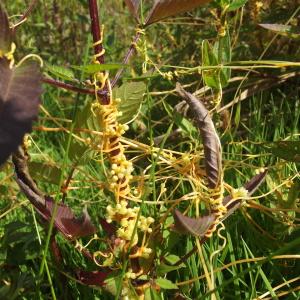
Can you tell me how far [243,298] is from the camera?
884 mm

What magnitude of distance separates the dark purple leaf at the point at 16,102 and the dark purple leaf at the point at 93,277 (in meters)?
0.32

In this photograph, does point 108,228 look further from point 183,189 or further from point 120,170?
point 183,189

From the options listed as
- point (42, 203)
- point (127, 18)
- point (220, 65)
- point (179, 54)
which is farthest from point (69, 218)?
point (127, 18)

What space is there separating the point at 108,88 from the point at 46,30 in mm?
1940

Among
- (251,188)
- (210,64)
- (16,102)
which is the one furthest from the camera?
(210,64)

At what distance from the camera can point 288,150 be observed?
0.92 m

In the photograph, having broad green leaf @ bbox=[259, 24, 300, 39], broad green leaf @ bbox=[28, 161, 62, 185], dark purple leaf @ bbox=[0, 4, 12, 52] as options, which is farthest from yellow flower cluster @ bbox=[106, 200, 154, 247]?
broad green leaf @ bbox=[259, 24, 300, 39]

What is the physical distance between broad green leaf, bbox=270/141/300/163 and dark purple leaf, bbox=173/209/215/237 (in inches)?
11.1

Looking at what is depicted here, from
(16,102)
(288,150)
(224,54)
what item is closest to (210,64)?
(224,54)

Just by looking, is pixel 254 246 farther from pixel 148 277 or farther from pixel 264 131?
pixel 264 131

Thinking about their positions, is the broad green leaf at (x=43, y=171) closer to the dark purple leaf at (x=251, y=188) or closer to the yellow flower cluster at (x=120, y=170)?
the yellow flower cluster at (x=120, y=170)

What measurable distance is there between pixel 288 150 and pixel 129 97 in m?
0.32

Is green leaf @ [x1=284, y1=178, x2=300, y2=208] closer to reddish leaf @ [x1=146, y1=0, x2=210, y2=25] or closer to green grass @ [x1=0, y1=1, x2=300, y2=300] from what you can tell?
green grass @ [x1=0, y1=1, x2=300, y2=300]

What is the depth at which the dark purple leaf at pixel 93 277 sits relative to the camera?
0.74m
